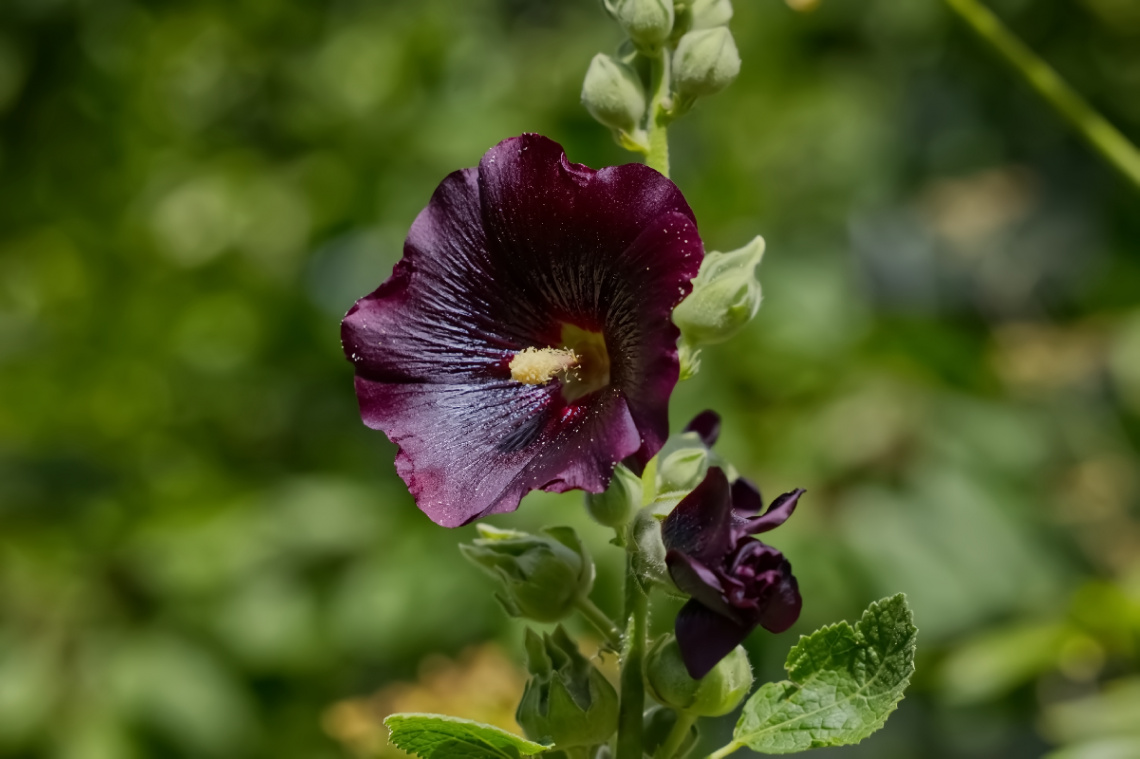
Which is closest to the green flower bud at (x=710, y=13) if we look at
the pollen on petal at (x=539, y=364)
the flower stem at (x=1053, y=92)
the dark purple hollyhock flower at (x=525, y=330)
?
the dark purple hollyhock flower at (x=525, y=330)

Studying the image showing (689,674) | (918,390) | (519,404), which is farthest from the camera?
(918,390)

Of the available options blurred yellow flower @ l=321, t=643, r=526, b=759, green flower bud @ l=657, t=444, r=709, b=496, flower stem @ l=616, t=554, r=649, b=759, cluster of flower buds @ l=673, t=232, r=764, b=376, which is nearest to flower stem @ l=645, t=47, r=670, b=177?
cluster of flower buds @ l=673, t=232, r=764, b=376

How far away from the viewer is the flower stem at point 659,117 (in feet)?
3.13

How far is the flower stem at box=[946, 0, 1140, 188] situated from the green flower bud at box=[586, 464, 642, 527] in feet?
3.47

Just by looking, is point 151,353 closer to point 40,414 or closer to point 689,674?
point 40,414

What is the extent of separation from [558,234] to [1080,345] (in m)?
2.01

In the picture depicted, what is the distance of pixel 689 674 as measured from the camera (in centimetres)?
84

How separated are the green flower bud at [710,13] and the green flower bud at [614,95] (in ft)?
0.24

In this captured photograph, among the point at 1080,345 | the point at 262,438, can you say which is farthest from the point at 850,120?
the point at 262,438

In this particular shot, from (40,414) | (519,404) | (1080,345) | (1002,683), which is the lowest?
(1080,345)

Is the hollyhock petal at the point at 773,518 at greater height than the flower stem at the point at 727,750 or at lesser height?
greater

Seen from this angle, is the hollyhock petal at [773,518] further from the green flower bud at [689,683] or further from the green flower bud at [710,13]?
the green flower bud at [710,13]

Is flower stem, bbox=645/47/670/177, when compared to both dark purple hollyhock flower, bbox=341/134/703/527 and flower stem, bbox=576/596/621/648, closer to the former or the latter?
dark purple hollyhock flower, bbox=341/134/703/527

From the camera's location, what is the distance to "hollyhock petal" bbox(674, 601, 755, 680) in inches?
31.9
